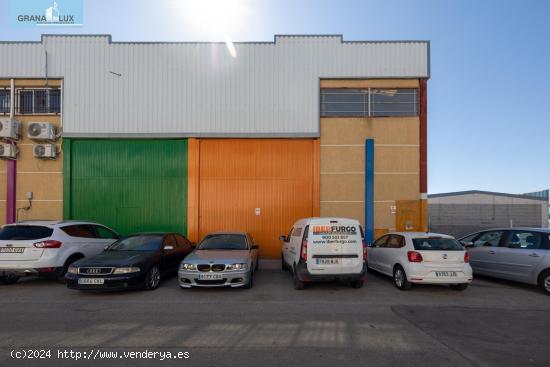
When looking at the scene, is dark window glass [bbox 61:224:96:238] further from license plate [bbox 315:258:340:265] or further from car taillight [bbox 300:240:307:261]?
license plate [bbox 315:258:340:265]

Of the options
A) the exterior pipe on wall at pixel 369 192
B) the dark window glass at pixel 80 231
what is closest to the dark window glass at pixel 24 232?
the dark window glass at pixel 80 231

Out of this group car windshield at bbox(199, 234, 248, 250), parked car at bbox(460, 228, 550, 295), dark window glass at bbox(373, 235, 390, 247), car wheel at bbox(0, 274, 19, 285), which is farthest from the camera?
dark window glass at bbox(373, 235, 390, 247)

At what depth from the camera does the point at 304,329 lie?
5285mm

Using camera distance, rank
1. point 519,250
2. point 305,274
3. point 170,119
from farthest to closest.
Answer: point 170,119 < point 519,250 < point 305,274

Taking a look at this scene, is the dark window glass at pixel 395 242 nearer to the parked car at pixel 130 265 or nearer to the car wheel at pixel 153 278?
the parked car at pixel 130 265

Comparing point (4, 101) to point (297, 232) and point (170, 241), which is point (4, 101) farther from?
point (297, 232)

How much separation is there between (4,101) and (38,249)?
32.8ft

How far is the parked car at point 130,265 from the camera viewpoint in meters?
7.27

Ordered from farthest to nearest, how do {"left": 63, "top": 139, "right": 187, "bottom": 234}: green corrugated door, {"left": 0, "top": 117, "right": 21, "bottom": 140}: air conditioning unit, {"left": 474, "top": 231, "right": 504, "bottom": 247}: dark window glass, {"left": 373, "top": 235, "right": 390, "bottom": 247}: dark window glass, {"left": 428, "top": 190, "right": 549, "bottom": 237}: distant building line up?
{"left": 428, "top": 190, "right": 549, "bottom": 237}: distant building < {"left": 63, "top": 139, "right": 187, "bottom": 234}: green corrugated door < {"left": 0, "top": 117, "right": 21, "bottom": 140}: air conditioning unit < {"left": 373, "top": 235, "right": 390, "bottom": 247}: dark window glass < {"left": 474, "top": 231, "right": 504, "bottom": 247}: dark window glass

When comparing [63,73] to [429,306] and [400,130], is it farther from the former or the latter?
[429,306]

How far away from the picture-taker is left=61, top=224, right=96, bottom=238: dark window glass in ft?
29.7

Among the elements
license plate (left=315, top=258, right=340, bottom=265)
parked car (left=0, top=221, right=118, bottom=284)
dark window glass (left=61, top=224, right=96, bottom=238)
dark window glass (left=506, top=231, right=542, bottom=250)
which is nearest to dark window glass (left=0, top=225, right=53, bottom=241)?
parked car (left=0, top=221, right=118, bottom=284)

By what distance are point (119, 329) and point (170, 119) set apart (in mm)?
10047

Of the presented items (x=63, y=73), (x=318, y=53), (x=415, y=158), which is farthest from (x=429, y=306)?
(x=63, y=73)
